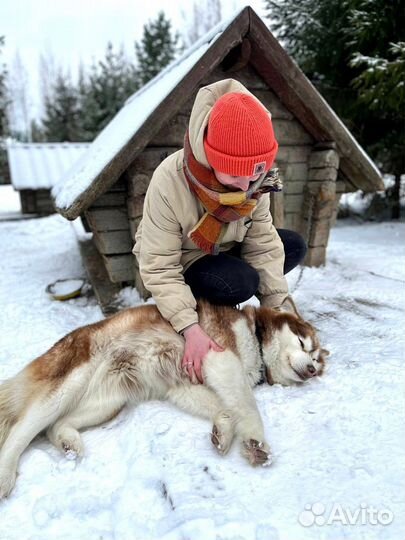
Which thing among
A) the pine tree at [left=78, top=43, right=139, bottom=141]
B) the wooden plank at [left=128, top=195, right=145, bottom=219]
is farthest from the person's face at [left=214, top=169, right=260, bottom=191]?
the pine tree at [left=78, top=43, right=139, bottom=141]

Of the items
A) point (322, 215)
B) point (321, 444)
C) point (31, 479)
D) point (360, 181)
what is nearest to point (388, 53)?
point (360, 181)

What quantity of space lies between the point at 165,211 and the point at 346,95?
8422 mm

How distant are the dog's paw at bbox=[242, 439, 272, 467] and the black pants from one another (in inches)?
35.2

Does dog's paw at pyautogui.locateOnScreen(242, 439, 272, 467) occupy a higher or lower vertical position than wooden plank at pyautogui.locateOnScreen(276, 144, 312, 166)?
lower

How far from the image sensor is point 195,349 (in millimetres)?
2104

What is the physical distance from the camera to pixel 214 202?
206cm

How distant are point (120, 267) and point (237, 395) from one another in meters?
2.35

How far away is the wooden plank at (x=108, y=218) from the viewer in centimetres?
387

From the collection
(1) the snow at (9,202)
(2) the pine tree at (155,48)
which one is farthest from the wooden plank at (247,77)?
(2) the pine tree at (155,48)

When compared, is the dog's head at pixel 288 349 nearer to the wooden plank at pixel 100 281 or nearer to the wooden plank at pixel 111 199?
the wooden plank at pixel 100 281

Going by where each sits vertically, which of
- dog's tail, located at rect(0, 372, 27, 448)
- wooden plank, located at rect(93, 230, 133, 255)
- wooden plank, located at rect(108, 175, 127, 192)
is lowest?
dog's tail, located at rect(0, 372, 27, 448)

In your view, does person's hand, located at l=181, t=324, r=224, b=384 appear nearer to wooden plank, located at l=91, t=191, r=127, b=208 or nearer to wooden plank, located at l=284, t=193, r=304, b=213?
wooden plank, located at l=91, t=191, r=127, b=208

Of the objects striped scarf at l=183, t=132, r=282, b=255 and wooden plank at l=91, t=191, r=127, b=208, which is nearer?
striped scarf at l=183, t=132, r=282, b=255

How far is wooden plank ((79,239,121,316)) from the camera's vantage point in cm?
378
